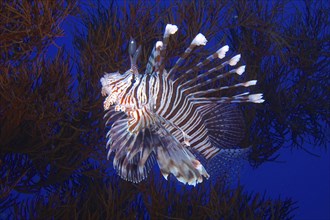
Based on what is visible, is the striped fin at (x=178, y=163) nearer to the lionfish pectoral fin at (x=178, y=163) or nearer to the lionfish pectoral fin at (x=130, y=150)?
the lionfish pectoral fin at (x=178, y=163)

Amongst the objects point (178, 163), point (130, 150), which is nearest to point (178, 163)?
point (178, 163)

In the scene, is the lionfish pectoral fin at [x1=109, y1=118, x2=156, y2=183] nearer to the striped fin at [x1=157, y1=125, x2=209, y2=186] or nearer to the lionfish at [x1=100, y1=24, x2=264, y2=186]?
the lionfish at [x1=100, y1=24, x2=264, y2=186]

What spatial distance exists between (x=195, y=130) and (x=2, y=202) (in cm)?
235

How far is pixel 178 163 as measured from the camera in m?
2.63

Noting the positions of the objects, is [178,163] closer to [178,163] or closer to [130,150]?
[178,163]

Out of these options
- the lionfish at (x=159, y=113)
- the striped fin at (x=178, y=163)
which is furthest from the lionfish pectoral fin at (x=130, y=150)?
the striped fin at (x=178, y=163)

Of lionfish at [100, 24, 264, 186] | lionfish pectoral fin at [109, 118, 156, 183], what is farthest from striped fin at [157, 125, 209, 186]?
lionfish pectoral fin at [109, 118, 156, 183]

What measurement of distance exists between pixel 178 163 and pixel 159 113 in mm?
487

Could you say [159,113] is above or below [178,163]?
above

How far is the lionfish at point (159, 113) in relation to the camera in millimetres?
2654

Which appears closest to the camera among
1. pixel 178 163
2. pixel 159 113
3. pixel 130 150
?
pixel 178 163

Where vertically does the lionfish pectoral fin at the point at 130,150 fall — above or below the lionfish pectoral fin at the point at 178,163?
above

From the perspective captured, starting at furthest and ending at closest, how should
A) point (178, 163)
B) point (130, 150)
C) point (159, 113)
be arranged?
point (159, 113), point (130, 150), point (178, 163)

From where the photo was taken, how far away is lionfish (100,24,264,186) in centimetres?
265
